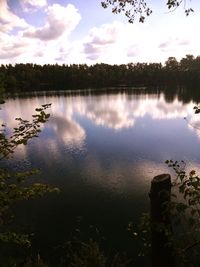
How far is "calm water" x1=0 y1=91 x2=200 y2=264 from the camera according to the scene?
62.2 feet

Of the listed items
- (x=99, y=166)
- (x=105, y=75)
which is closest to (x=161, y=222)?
(x=99, y=166)

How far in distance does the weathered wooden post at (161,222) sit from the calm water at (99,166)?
73.3 inches

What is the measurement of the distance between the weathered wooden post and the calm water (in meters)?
1.86

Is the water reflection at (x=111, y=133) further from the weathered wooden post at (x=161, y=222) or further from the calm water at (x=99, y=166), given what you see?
the weathered wooden post at (x=161, y=222)

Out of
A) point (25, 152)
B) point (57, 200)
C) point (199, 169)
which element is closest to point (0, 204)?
point (57, 200)

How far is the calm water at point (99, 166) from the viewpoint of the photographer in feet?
62.2

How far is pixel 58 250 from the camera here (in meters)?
16.3

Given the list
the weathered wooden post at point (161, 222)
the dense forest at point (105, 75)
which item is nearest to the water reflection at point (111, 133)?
the weathered wooden post at point (161, 222)

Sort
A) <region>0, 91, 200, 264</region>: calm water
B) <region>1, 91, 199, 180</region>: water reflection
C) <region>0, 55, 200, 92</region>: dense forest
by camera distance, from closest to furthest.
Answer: <region>0, 91, 200, 264</region>: calm water < <region>1, 91, 199, 180</region>: water reflection < <region>0, 55, 200, 92</region>: dense forest

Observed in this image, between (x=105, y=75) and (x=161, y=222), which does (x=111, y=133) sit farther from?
(x=105, y=75)

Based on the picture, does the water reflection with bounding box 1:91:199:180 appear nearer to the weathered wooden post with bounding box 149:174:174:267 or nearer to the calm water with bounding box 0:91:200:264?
the calm water with bounding box 0:91:200:264

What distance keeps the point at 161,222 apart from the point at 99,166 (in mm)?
25327

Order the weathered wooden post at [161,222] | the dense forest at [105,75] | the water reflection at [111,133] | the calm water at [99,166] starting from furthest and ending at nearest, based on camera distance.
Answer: the dense forest at [105,75], the water reflection at [111,133], the calm water at [99,166], the weathered wooden post at [161,222]

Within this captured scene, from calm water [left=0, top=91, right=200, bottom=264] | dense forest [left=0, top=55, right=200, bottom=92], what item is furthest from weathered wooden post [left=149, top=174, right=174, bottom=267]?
dense forest [left=0, top=55, right=200, bottom=92]
